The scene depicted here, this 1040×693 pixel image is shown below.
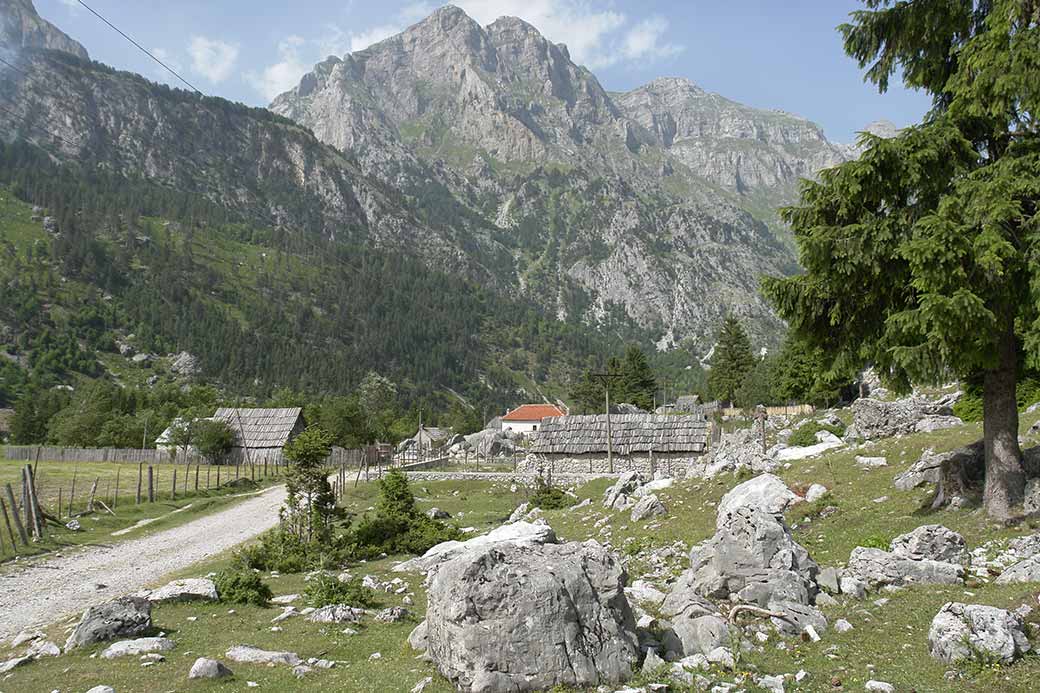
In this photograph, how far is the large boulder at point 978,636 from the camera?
24.8 ft

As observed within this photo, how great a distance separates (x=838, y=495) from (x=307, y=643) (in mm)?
14377

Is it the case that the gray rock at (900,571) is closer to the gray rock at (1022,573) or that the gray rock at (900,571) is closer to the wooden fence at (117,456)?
the gray rock at (1022,573)

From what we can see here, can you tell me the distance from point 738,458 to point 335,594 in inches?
860

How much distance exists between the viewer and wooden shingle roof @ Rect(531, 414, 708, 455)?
1925 inches

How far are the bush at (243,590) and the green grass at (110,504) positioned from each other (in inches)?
517

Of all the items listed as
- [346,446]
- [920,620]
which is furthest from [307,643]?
[346,446]

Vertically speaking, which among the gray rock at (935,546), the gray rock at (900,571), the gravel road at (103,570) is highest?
the gray rock at (935,546)

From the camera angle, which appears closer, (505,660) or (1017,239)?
(505,660)

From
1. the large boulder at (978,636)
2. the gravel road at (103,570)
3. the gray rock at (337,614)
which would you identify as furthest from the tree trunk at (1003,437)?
the gravel road at (103,570)

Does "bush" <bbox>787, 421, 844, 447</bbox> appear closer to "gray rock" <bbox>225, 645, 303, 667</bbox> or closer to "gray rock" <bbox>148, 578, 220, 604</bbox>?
"gray rock" <bbox>148, 578, 220, 604</bbox>

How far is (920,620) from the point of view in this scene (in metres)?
9.41

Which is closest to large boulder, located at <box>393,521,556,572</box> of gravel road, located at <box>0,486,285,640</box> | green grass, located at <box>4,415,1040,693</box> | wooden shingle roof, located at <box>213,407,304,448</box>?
green grass, located at <box>4,415,1040,693</box>

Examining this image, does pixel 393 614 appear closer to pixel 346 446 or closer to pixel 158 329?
pixel 346 446

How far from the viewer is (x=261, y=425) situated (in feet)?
269
